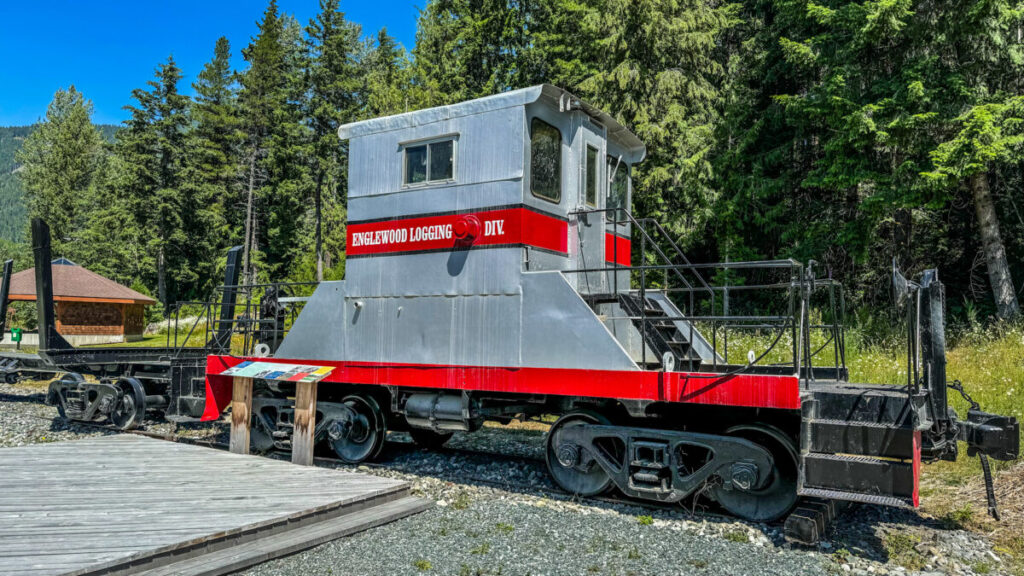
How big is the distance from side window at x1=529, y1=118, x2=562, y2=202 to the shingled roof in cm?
3192

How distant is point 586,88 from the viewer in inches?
776

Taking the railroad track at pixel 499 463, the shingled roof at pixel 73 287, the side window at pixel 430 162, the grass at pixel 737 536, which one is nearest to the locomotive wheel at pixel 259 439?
the railroad track at pixel 499 463

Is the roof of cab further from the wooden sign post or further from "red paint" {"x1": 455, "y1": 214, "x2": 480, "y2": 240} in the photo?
the wooden sign post

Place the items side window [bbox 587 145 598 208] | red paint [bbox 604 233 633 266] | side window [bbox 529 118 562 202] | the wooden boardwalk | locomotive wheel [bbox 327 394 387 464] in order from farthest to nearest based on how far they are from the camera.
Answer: locomotive wheel [bbox 327 394 387 464], red paint [bbox 604 233 633 266], side window [bbox 587 145 598 208], side window [bbox 529 118 562 202], the wooden boardwalk

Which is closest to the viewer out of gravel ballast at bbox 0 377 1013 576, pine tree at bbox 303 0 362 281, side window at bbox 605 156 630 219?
gravel ballast at bbox 0 377 1013 576

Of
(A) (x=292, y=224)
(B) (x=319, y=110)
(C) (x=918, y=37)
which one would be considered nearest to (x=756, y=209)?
(C) (x=918, y=37)

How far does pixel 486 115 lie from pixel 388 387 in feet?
11.0

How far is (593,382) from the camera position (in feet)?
20.4

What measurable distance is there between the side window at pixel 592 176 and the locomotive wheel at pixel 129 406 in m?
7.88

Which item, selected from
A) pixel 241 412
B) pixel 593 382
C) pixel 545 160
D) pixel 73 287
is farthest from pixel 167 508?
pixel 73 287

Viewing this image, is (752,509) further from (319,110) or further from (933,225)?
(319,110)

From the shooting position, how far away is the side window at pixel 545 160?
273 inches

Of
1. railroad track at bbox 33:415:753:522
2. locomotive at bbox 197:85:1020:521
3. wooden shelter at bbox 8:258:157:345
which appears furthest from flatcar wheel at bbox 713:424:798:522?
wooden shelter at bbox 8:258:157:345

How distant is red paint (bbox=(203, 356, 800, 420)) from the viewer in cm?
559
